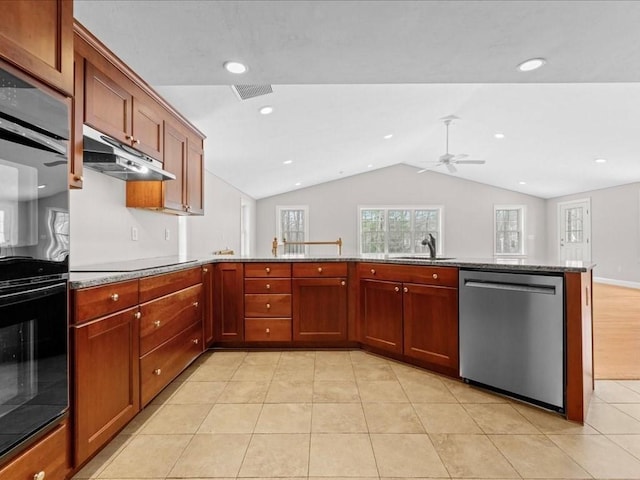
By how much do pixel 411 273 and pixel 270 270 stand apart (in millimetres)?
1248

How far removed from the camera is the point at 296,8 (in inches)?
61.9

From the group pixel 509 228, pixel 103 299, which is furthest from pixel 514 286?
pixel 509 228

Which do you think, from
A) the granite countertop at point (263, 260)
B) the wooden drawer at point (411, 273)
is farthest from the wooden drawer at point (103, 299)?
the wooden drawer at point (411, 273)

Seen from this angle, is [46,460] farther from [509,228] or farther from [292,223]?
[509,228]

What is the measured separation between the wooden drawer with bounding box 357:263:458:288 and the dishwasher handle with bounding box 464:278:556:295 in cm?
13

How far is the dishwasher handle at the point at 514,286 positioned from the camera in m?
2.05

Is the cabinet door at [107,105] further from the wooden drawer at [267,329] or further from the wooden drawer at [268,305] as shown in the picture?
the wooden drawer at [267,329]

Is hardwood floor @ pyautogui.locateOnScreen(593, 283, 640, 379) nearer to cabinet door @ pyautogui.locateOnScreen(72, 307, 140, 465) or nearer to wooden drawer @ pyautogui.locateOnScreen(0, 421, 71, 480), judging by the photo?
cabinet door @ pyautogui.locateOnScreen(72, 307, 140, 465)

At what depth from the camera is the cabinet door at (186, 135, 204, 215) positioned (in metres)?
3.31

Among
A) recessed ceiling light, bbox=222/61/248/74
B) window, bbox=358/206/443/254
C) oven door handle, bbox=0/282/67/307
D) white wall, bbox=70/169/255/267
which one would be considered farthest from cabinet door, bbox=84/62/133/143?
window, bbox=358/206/443/254

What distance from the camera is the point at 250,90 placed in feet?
10.4

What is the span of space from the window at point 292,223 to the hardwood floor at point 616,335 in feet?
20.4

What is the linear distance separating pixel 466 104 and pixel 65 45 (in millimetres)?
4994

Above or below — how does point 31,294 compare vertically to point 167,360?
above
